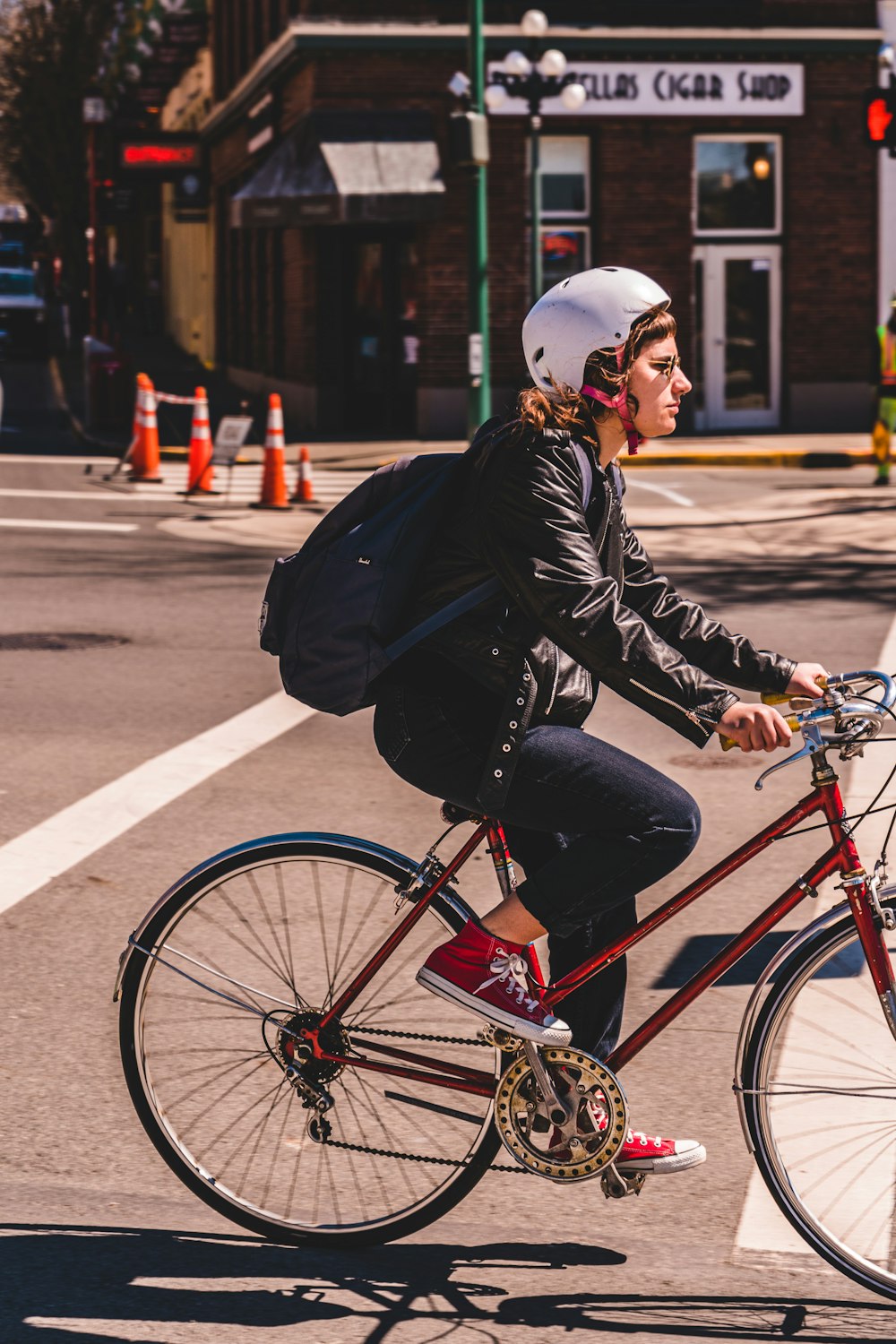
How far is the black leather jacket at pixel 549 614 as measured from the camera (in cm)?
343

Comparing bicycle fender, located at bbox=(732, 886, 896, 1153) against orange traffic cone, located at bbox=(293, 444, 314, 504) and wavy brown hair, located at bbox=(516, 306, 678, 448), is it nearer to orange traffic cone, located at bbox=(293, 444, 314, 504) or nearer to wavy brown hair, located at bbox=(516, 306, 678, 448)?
wavy brown hair, located at bbox=(516, 306, 678, 448)

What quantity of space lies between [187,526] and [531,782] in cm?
1400

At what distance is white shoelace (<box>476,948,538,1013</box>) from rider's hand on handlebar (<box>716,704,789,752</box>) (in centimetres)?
59

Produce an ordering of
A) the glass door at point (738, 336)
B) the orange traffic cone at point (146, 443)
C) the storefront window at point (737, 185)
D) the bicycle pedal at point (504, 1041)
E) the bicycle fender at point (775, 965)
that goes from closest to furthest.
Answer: the bicycle fender at point (775, 965), the bicycle pedal at point (504, 1041), the orange traffic cone at point (146, 443), the storefront window at point (737, 185), the glass door at point (738, 336)

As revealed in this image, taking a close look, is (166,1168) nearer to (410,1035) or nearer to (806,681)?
(410,1035)

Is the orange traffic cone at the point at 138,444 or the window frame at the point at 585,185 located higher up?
the window frame at the point at 585,185

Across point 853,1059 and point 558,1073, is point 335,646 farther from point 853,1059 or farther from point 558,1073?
point 853,1059

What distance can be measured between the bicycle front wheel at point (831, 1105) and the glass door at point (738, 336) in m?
25.6

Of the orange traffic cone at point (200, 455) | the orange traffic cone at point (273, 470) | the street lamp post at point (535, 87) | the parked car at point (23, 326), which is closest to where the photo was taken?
the orange traffic cone at point (273, 470)

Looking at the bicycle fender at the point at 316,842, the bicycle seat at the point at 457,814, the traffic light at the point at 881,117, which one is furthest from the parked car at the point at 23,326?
the bicycle seat at the point at 457,814

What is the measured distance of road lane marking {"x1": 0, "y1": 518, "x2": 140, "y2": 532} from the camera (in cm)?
1694

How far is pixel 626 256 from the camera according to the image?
2827 centimetres

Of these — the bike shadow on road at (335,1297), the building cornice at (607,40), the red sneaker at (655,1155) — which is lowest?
the bike shadow on road at (335,1297)

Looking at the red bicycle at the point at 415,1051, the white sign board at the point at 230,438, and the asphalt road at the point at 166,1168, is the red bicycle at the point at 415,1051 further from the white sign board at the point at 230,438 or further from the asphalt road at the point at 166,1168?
the white sign board at the point at 230,438
